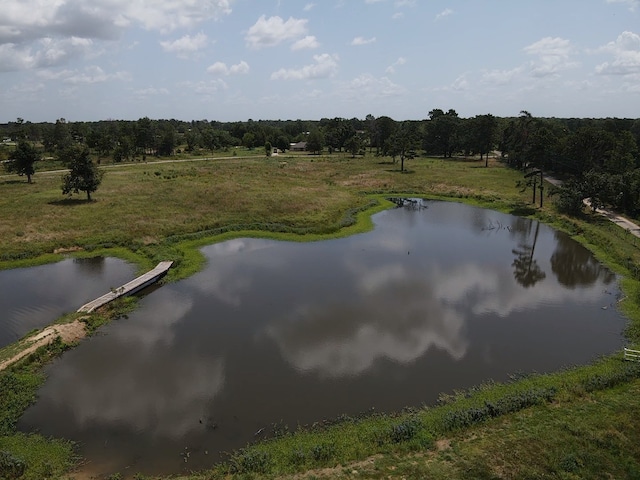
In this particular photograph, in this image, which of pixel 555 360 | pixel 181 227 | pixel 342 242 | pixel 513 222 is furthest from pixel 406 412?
pixel 513 222

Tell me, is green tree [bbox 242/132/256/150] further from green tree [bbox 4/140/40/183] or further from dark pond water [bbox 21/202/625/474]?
dark pond water [bbox 21/202/625/474]

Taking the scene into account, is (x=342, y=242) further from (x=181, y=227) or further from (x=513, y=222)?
(x=513, y=222)

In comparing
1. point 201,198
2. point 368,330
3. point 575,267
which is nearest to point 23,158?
point 201,198

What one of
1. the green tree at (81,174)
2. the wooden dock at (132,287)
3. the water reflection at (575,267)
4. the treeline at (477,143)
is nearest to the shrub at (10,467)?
the wooden dock at (132,287)

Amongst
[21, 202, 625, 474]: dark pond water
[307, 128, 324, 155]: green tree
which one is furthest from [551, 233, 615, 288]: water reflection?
[307, 128, 324, 155]: green tree

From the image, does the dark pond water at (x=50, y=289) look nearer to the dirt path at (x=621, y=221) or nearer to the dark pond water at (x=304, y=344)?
the dark pond water at (x=304, y=344)

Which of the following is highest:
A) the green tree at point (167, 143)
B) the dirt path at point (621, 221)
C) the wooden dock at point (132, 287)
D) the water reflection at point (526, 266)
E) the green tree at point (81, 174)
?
the green tree at point (167, 143)

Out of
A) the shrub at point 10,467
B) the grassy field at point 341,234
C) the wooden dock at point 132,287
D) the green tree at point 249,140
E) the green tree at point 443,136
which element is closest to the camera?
the shrub at point 10,467
